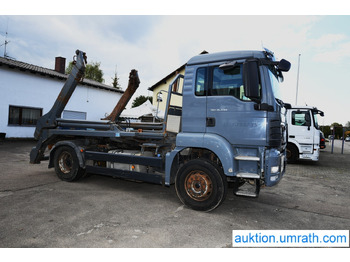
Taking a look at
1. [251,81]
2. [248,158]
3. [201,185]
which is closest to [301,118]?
[248,158]

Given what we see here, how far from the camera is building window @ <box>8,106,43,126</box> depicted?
16281mm

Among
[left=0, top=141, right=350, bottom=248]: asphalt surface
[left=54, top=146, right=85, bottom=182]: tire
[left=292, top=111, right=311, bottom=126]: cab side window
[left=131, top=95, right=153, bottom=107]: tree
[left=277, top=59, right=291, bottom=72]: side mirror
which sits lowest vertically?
[left=0, top=141, right=350, bottom=248]: asphalt surface

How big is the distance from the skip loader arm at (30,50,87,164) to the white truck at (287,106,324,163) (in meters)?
8.27

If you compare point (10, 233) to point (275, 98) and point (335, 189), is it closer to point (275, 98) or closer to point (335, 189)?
point (275, 98)

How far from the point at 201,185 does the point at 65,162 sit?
404 centimetres

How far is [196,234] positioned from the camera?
3.56 meters

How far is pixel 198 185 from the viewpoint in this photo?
4.45m

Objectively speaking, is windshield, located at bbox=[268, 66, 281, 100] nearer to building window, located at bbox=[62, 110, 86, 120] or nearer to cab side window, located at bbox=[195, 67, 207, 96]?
cab side window, located at bbox=[195, 67, 207, 96]

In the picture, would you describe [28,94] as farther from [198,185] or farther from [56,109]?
[198,185]

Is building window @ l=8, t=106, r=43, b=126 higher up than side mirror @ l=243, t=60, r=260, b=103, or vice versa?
side mirror @ l=243, t=60, r=260, b=103

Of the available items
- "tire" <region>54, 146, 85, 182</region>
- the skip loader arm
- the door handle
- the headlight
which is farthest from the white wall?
the headlight

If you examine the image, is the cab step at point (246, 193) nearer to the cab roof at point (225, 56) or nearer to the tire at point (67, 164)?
the cab roof at point (225, 56)

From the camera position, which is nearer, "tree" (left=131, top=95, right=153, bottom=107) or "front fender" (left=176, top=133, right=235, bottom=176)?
"front fender" (left=176, top=133, right=235, bottom=176)

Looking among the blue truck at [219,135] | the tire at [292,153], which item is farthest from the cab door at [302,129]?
the blue truck at [219,135]
